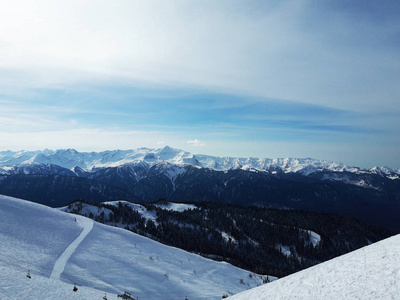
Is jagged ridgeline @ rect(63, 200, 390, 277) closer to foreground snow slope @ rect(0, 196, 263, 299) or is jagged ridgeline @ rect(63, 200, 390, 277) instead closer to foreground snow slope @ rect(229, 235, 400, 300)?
foreground snow slope @ rect(0, 196, 263, 299)

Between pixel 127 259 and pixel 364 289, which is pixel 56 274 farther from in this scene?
pixel 364 289

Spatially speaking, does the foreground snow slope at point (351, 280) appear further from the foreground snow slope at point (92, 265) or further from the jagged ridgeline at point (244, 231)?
the jagged ridgeline at point (244, 231)

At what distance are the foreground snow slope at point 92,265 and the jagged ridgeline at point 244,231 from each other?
65.8 meters

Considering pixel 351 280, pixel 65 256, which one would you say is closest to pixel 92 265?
pixel 65 256

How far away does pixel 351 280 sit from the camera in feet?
19.3

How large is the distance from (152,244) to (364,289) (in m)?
25.4

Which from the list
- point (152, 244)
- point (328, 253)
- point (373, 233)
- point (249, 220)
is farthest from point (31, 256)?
point (373, 233)

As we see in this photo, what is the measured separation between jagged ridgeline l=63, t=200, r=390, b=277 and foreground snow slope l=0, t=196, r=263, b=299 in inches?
2591

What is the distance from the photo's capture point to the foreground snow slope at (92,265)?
36.5 ft

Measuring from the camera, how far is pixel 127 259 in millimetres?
20188

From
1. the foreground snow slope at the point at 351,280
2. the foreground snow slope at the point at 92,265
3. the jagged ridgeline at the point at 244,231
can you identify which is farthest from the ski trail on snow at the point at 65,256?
the jagged ridgeline at the point at 244,231

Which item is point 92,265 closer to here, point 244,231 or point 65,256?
point 65,256

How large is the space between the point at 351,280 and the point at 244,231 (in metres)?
149

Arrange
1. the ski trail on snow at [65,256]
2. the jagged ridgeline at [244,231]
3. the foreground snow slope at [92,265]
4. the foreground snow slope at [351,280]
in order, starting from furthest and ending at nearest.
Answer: the jagged ridgeline at [244,231] < the ski trail on snow at [65,256] < the foreground snow slope at [92,265] < the foreground snow slope at [351,280]
